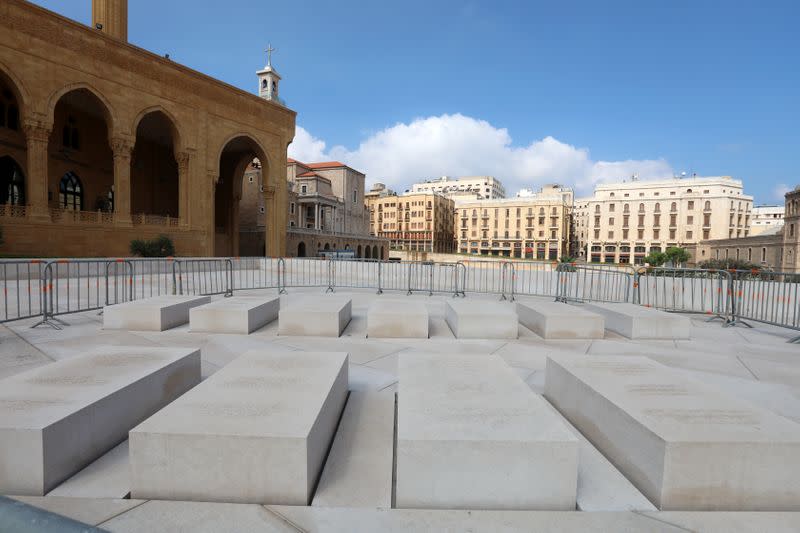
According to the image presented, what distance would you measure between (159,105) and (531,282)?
87.0ft

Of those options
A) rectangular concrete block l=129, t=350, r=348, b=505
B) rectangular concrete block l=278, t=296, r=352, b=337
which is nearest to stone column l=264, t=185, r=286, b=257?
rectangular concrete block l=278, t=296, r=352, b=337

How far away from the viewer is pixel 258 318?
24.7ft

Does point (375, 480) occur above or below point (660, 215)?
below

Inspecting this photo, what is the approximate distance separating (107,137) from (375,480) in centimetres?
3437

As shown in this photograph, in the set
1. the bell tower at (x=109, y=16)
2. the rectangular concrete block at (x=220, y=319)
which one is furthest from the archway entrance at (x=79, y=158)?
the rectangular concrete block at (x=220, y=319)

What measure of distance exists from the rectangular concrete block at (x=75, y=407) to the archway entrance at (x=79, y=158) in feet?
95.5

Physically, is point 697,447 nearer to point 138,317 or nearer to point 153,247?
point 138,317

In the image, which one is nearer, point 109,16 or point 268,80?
point 109,16

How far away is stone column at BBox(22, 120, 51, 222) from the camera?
2067 centimetres

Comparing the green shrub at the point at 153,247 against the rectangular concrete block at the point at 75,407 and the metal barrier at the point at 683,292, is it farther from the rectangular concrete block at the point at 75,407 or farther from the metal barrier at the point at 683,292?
the metal barrier at the point at 683,292

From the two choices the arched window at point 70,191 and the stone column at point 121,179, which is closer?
the stone column at point 121,179

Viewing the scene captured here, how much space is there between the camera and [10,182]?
81.1 feet

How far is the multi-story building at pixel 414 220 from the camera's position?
9862 centimetres

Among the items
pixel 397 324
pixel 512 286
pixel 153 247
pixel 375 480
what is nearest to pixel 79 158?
pixel 153 247
